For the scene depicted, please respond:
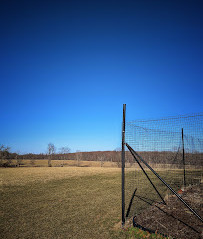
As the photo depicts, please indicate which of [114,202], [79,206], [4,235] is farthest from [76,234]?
[114,202]

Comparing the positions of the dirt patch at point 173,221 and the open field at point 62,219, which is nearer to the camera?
the dirt patch at point 173,221

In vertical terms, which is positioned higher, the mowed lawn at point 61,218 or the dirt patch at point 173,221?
the dirt patch at point 173,221

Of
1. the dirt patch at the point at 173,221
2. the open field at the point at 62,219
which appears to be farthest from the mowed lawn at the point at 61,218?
the dirt patch at the point at 173,221

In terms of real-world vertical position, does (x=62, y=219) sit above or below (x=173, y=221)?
below

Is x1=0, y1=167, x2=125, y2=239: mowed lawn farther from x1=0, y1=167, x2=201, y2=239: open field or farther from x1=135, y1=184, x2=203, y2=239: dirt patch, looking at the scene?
x1=135, y1=184, x2=203, y2=239: dirt patch

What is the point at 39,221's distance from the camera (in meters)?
4.39

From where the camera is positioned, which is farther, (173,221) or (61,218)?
(61,218)

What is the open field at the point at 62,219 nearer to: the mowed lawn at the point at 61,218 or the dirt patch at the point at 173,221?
the mowed lawn at the point at 61,218

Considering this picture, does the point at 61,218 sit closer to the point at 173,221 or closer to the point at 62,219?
the point at 62,219

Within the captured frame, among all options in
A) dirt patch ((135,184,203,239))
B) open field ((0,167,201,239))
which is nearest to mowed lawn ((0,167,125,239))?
open field ((0,167,201,239))

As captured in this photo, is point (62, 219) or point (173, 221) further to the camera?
point (62, 219)

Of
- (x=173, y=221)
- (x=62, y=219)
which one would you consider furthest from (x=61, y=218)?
(x=173, y=221)

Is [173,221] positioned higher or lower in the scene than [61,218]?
higher

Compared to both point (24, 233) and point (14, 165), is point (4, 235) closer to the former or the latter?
point (24, 233)
